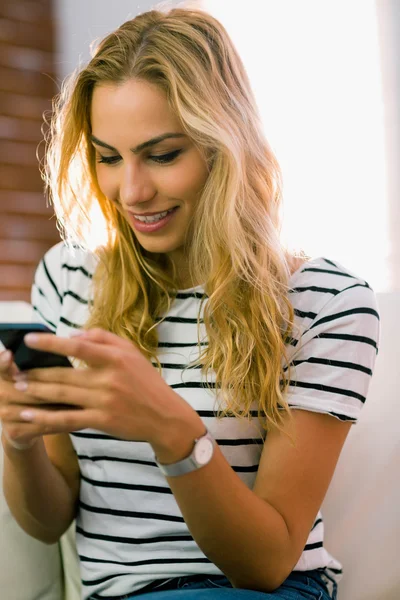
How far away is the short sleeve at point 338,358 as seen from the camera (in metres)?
1.12

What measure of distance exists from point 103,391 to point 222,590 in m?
0.42

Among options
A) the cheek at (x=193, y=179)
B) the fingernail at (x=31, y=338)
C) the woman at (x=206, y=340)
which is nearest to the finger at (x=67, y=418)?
the fingernail at (x=31, y=338)

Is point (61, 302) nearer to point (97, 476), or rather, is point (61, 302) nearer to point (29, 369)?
point (97, 476)

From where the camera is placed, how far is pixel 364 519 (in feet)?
4.40

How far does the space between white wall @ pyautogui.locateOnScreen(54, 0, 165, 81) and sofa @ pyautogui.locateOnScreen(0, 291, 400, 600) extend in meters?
1.73

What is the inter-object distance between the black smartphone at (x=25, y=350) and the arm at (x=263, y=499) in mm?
165

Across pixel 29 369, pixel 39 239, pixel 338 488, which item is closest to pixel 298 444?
pixel 338 488

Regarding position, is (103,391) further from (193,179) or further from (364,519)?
(364,519)

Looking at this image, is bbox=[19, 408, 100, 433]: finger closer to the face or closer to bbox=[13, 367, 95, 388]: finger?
bbox=[13, 367, 95, 388]: finger

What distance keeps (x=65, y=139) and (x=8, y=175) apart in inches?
52.1

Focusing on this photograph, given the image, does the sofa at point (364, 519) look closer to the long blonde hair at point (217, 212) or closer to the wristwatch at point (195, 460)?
the long blonde hair at point (217, 212)

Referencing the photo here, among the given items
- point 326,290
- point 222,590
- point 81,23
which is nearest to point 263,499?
point 222,590

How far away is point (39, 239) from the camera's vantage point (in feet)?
8.48

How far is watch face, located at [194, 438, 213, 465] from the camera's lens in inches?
34.2
